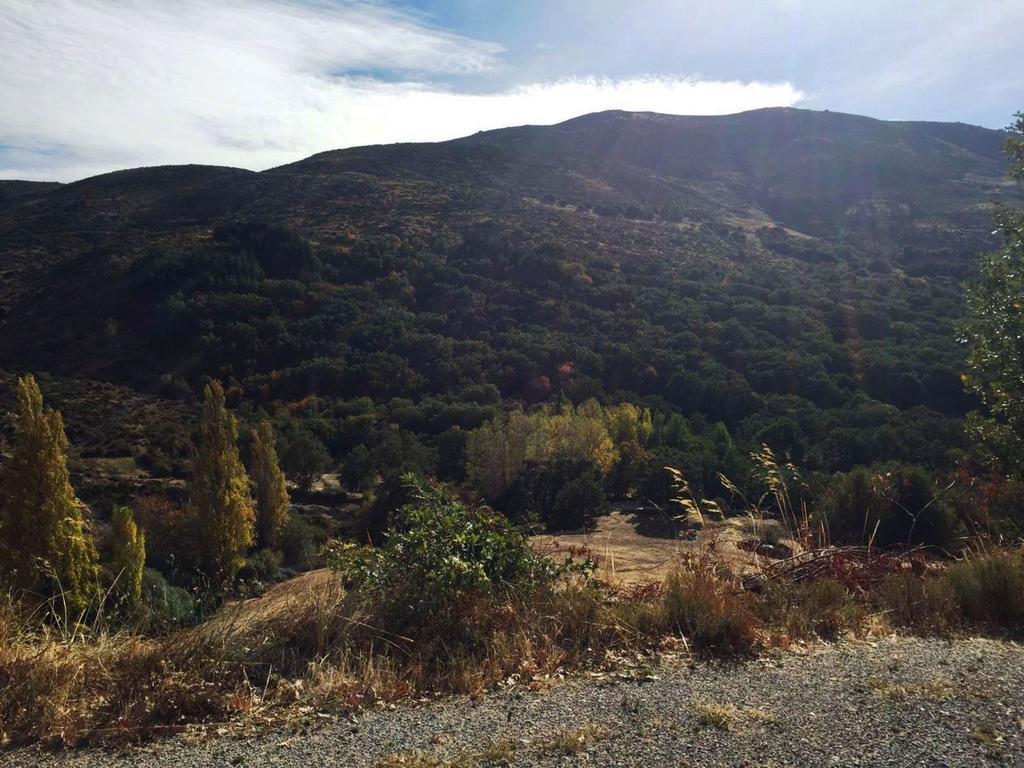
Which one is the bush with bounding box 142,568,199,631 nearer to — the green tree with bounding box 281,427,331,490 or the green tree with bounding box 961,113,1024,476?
the green tree with bounding box 961,113,1024,476

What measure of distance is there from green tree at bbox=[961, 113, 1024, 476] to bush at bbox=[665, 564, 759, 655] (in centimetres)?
392

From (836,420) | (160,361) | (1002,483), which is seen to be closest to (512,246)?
(160,361)

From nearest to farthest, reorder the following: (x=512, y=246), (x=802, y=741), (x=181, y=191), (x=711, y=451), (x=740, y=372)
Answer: (x=802, y=741), (x=711, y=451), (x=740, y=372), (x=512, y=246), (x=181, y=191)

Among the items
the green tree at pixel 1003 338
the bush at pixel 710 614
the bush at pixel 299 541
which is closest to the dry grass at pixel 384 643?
the bush at pixel 710 614

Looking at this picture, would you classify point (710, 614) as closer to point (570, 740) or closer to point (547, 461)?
point (570, 740)

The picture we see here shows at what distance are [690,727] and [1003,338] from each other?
5526 mm

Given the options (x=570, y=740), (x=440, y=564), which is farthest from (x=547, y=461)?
(x=570, y=740)

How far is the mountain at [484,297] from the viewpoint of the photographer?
33.5 m

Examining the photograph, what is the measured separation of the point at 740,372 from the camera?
36.1 meters

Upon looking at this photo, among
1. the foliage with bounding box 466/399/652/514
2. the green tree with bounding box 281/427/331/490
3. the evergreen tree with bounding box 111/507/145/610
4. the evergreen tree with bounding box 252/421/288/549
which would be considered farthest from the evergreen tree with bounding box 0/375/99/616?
the green tree with bounding box 281/427/331/490

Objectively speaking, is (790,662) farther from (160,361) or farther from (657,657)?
(160,361)

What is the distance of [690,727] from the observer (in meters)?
2.96

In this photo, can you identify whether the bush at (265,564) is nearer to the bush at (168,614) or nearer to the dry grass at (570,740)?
the bush at (168,614)

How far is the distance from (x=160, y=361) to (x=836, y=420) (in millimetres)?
33309
